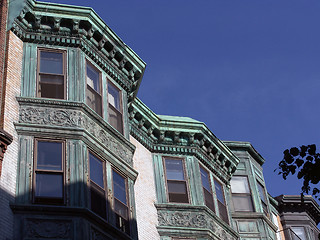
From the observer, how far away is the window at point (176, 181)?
24.7m

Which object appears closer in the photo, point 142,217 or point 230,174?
point 142,217

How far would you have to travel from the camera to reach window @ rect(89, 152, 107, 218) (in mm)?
19219

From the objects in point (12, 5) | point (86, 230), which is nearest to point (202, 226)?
point (86, 230)

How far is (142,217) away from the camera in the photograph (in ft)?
74.4

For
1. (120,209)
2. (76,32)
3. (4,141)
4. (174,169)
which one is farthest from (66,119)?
(174,169)

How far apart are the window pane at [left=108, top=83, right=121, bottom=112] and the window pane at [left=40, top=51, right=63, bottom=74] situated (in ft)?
7.07

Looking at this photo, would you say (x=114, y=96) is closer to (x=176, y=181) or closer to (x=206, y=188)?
(x=176, y=181)

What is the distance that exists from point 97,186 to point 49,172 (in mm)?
1607

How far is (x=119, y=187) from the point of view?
68.7 feet

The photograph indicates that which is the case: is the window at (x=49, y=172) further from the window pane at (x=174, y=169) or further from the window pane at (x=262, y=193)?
the window pane at (x=262, y=193)

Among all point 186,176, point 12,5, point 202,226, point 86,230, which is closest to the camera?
point 86,230

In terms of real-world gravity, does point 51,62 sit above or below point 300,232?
above

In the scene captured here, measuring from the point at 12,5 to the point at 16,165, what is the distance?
6.13m

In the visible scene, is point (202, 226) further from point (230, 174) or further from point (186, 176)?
point (230, 174)
